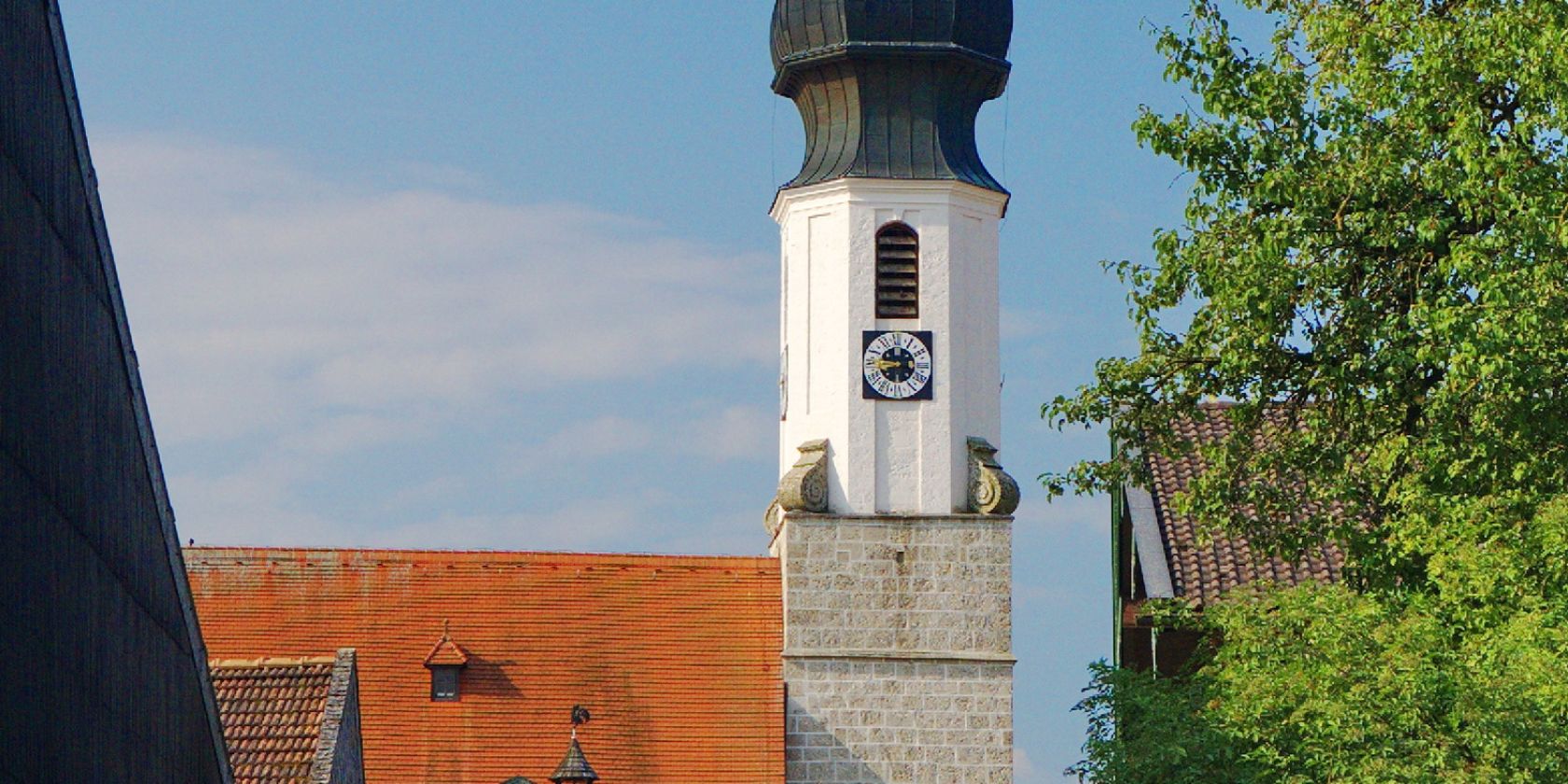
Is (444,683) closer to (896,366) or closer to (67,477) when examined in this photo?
(896,366)

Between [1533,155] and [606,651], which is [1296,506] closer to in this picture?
[1533,155]

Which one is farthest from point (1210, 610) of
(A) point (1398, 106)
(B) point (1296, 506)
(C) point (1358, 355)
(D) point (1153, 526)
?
(D) point (1153, 526)

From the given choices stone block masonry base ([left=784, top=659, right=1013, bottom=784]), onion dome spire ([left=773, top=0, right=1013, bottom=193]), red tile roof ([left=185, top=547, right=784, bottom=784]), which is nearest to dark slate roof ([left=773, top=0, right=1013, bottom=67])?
onion dome spire ([left=773, top=0, right=1013, bottom=193])

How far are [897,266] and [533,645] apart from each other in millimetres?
Result: 5856

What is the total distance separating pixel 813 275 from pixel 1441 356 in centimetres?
1068

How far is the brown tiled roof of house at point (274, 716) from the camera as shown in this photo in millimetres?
19016

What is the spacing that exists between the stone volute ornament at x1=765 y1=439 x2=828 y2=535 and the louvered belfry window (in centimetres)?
178

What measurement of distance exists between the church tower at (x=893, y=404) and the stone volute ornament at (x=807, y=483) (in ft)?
0.07

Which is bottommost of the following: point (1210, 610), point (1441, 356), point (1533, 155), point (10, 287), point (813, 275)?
point (10, 287)

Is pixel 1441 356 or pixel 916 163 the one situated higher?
pixel 916 163

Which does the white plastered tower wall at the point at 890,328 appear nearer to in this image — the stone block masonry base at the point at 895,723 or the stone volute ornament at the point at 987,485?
the stone volute ornament at the point at 987,485

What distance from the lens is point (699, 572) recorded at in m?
30.1

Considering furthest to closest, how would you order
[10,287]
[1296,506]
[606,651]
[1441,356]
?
[606,651] → [1296,506] → [1441,356] → [10,287]

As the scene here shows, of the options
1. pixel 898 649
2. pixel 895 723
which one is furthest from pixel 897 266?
pixel 895 723
